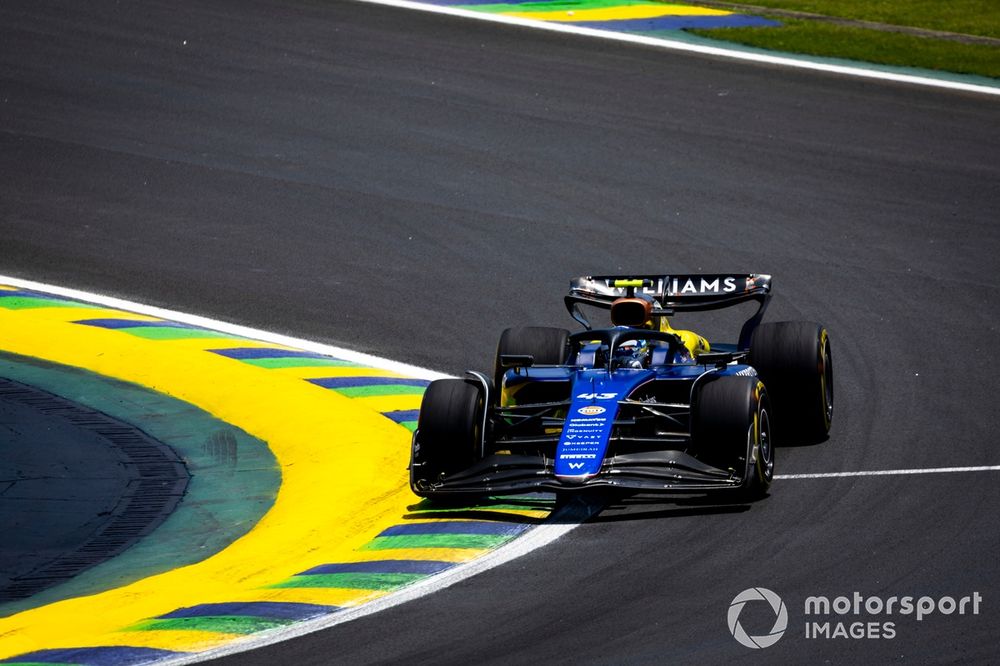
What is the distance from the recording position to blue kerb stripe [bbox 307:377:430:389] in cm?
1295

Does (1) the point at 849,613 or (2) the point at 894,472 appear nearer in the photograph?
(1) the point at 849,613

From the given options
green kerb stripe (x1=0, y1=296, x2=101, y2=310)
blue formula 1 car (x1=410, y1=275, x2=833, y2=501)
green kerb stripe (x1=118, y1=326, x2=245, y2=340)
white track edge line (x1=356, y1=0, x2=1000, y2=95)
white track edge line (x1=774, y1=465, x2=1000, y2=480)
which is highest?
white track edge line (x1=356, y1=0, x2=1000, y2=95)

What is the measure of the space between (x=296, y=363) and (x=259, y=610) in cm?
514

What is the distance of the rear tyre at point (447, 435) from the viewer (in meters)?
10.1

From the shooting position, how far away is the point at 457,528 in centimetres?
978

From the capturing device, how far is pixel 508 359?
10648mm

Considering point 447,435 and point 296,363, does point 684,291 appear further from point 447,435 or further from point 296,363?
point 296,363

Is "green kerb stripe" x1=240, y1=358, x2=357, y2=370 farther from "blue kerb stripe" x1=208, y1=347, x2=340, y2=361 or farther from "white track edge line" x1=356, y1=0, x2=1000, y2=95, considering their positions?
"white track edge line" x1=356, y1=0, x2=1000, y2=95

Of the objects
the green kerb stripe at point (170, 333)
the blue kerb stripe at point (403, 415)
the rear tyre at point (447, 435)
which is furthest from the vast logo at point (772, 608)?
the green kerb stripe at point (170, 333)

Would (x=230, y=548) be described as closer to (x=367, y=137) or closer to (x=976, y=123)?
(x=367, y=137)

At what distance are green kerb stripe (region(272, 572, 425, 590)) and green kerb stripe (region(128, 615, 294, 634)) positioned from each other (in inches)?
23.3

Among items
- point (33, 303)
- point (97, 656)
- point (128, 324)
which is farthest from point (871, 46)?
point (97, 656)

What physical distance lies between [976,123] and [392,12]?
862cm

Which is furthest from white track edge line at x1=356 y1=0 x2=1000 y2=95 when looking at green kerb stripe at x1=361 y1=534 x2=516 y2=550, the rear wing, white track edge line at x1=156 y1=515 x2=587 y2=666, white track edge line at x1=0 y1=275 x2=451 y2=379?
green kerb stripe at x1=361 y1=534 x2=516 y2=550
